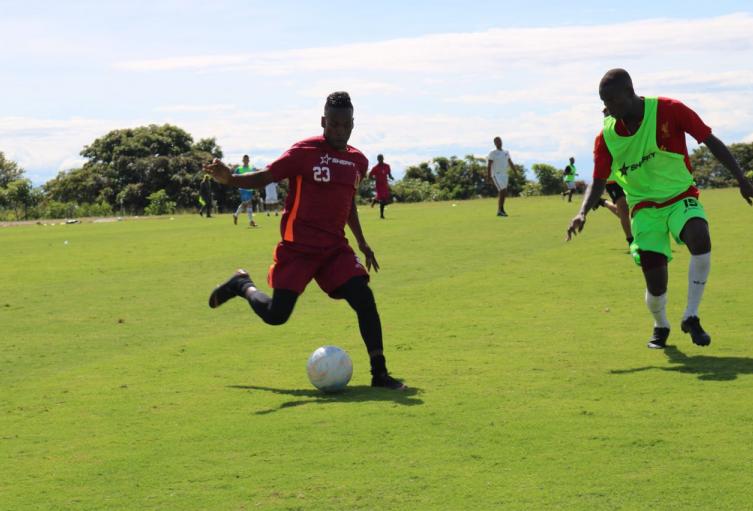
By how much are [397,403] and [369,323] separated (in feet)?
3.15

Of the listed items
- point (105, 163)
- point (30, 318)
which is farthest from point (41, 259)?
point (105, 163)

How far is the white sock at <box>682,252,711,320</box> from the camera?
360 inches

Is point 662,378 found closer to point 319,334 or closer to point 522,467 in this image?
point 522,467

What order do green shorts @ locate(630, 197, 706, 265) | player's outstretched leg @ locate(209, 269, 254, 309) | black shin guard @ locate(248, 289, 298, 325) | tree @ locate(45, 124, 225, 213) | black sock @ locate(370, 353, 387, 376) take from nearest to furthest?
1. black sock @ locate(370, 353, 387, 376)
2. black shin guard @ locate(248, 289, 298, 325)
3. green shorts @ locate(630, 197, 706, 265)
4. player's outstretched leg @ locate(209, 269, 254, 309)
5. tree @ locate(45, 124, 225, 213)

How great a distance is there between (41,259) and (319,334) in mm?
13627

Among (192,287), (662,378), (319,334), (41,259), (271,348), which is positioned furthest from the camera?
(41,259)

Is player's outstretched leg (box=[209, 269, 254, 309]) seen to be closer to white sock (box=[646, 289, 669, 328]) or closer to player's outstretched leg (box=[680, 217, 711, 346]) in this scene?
white sock (box=[646, 289, 669, 328])

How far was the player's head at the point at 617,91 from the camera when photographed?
8797mm

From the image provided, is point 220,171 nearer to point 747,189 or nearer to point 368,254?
point 368,254

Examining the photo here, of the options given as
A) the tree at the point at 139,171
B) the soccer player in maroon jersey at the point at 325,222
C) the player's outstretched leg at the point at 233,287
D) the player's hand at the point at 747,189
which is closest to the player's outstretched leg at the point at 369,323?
the soccer player in maroon jersey at the point at 325,222

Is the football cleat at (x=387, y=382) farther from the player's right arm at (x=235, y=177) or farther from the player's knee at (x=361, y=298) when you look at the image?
the player's right arm at (x=235, y=177)

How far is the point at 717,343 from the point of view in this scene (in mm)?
9477

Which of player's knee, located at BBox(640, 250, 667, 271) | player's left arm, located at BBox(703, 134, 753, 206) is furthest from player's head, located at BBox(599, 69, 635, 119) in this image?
player's knee, located at BBox(640, 250, 667, 271)

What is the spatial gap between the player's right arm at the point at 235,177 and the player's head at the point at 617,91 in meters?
2.80
